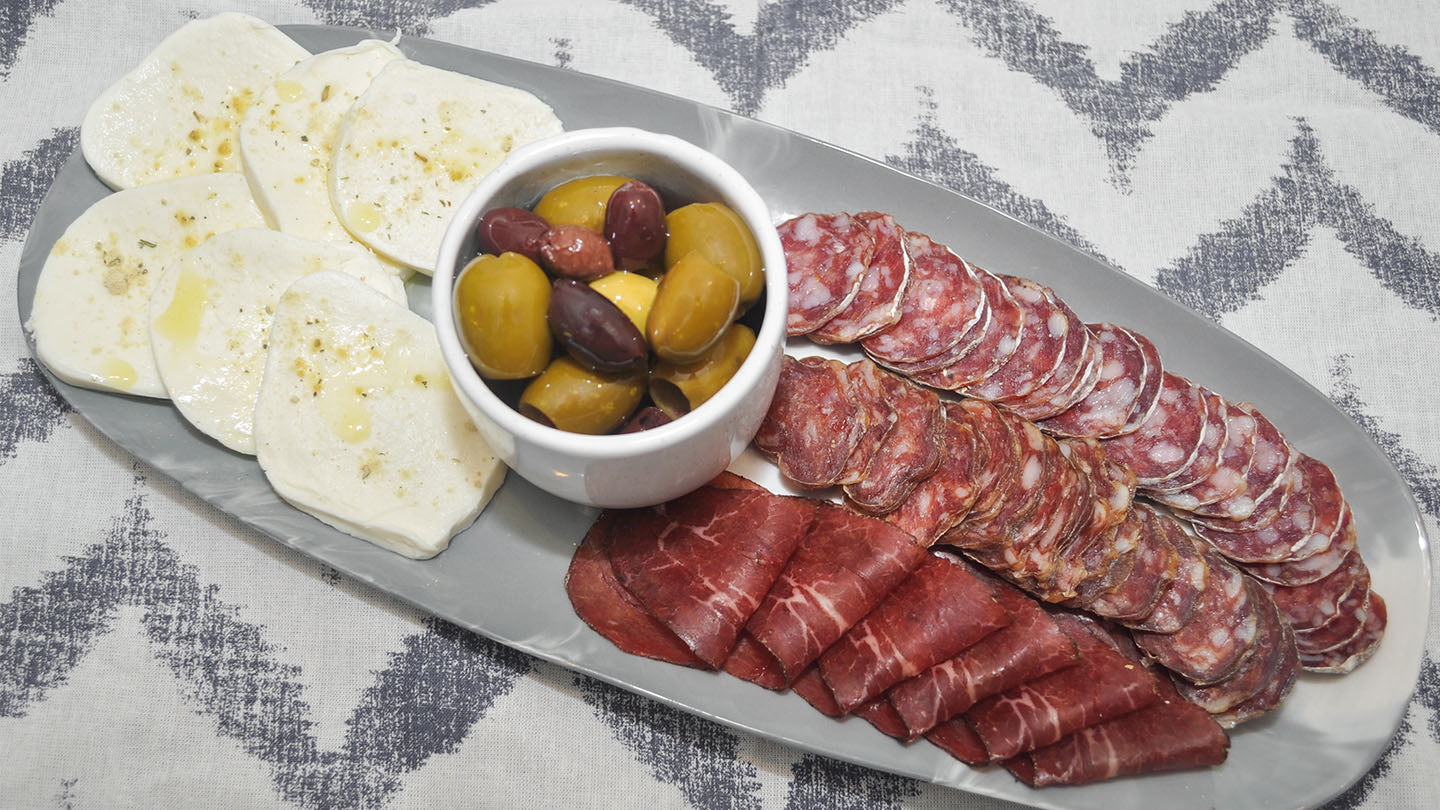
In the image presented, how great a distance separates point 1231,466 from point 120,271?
5.78ft

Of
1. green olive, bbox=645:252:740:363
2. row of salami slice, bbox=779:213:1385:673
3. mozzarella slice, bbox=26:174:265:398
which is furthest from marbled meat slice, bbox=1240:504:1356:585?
mozzarella slice, bbox=26:174:265:398

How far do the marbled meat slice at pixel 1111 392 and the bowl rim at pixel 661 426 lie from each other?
23.9 inches

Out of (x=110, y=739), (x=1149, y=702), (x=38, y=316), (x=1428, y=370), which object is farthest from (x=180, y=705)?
(x=1428, y=370)

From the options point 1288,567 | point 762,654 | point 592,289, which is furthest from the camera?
point 1288,567

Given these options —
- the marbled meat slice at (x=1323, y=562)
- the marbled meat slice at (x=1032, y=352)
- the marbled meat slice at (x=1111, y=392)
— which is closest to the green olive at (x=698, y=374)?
the marbled meat slice at (x=1032, y=352)

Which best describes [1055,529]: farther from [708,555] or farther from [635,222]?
[635,222]

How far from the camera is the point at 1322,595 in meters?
1.59

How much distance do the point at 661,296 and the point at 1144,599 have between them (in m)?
0.88

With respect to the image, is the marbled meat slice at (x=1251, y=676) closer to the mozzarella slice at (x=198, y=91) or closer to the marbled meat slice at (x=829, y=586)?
the marbled meat slice at (x=829, y=586)

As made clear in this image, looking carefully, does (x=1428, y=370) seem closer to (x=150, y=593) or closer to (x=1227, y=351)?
(x=1227, y=351)

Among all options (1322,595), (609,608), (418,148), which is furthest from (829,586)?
(418,148)

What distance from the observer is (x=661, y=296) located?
48.1 inches

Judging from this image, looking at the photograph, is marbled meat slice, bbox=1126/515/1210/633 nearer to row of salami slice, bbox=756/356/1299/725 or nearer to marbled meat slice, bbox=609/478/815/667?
row of salami slice, bbox=756/356/1299/725

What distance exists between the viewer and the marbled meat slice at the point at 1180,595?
1534mm
